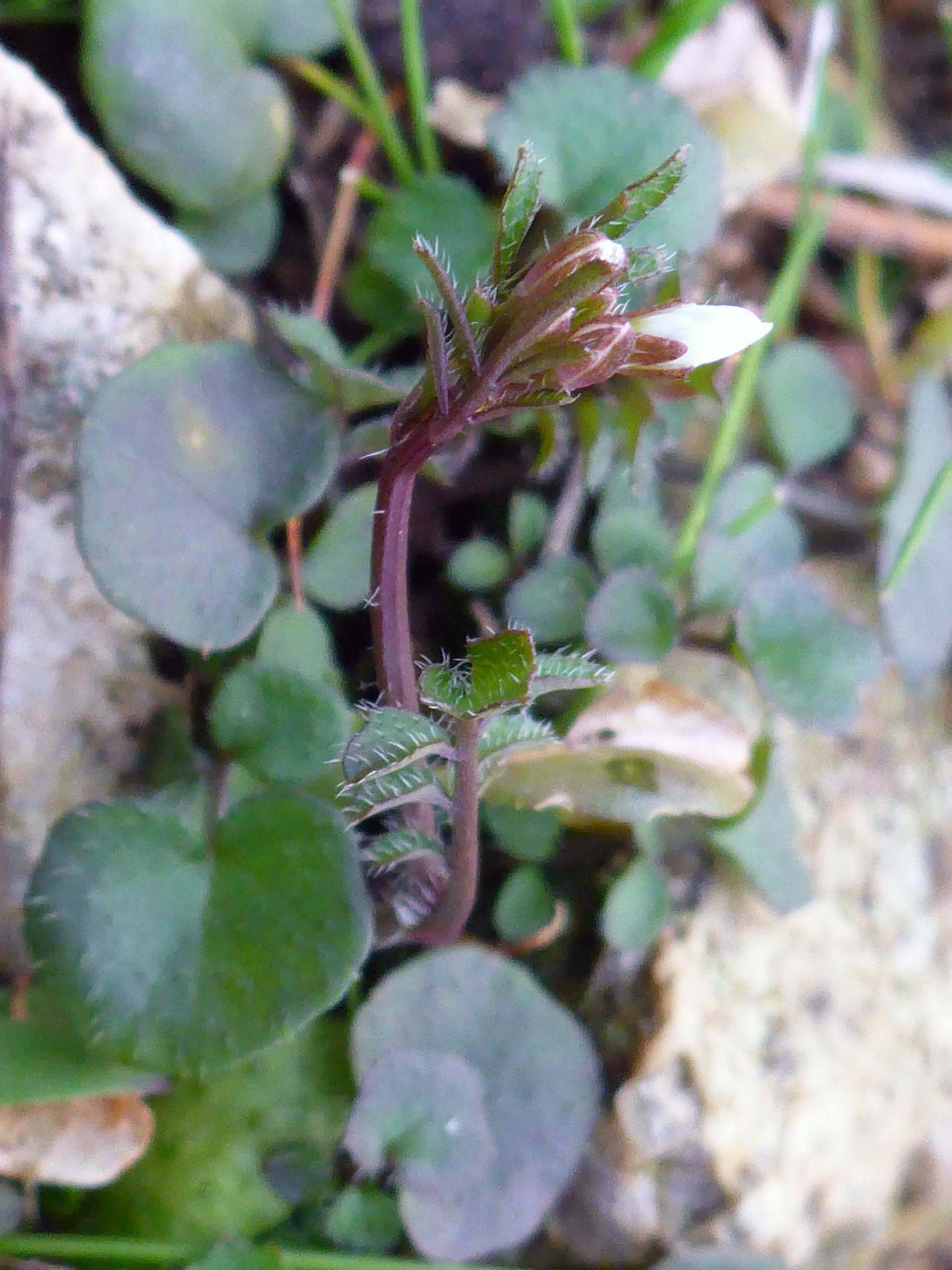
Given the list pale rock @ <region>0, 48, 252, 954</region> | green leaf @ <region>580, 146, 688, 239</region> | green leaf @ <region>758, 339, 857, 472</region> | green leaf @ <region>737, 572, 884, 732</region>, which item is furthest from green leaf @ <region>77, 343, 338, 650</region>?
green leaf @ <region>758, 339, 857, 472</region>

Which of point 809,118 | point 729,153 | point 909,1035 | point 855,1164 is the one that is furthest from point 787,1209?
point 809,118

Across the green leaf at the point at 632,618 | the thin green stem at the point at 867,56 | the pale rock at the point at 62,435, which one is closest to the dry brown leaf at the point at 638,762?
the green leaf at the point at 632,618

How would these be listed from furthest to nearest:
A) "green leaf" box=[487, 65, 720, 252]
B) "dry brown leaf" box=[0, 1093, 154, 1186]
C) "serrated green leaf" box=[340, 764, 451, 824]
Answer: "green leaf" box=[487, 65, 720, 252] < "dry brown leaf" box=[0, 1093, 154, 1186] < "serrated green leaf" box=[340, 764, 451, 824]

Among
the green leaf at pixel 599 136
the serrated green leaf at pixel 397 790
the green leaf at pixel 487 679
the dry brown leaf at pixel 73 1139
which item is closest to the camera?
the green leaf at pixel 487 679

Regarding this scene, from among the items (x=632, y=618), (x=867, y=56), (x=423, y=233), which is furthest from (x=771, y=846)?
(x=867, y=56)

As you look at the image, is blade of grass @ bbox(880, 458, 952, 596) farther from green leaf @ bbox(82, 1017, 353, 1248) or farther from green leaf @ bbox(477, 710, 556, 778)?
green leaf @ bbox(82, 1017, 353, 1248)

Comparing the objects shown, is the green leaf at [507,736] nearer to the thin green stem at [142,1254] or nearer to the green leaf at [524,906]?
the green leaf at [524,906]
